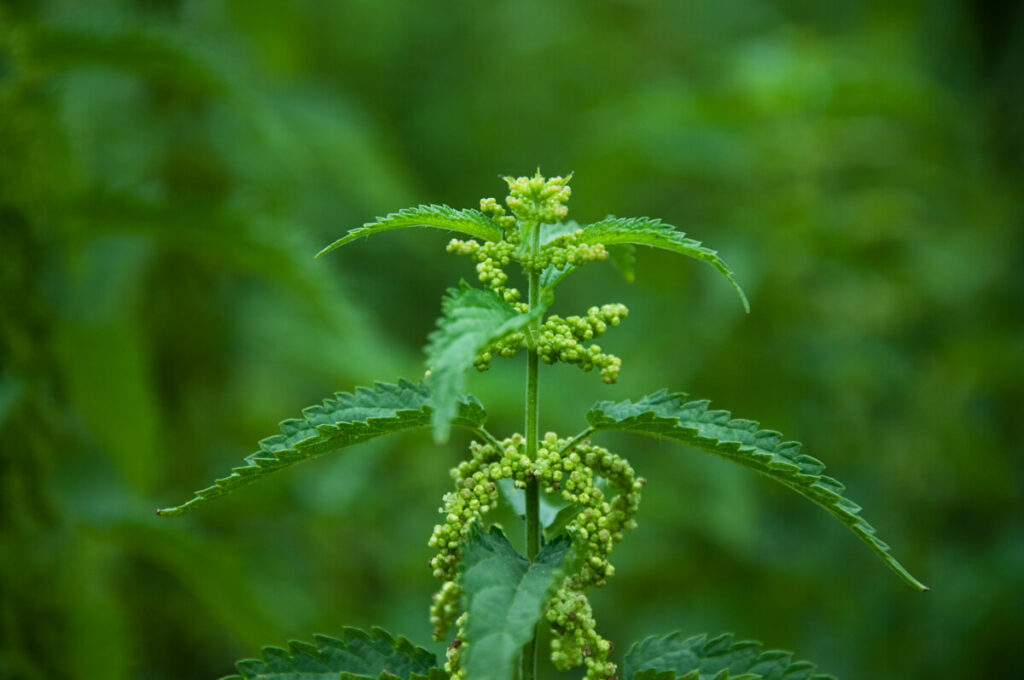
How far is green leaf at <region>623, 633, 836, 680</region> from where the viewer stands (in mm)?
1757

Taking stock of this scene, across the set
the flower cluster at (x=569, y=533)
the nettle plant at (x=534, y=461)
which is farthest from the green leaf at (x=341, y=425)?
the flower cluster at (x=569, y=533)

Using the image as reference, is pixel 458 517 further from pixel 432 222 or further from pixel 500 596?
pixel 432 222

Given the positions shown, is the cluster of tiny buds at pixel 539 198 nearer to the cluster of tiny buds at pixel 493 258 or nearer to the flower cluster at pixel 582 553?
the cluster of tiny buds at pixel 493 258

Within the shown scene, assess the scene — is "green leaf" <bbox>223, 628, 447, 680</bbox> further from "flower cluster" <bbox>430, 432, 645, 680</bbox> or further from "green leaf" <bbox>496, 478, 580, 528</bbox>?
"green leaf" <bbox>496, 478, 580, 528</bbox>

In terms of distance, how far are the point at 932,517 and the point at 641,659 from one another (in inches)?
127

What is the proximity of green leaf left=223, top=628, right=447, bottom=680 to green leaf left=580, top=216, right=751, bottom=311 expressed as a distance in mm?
823

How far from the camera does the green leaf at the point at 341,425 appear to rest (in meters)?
1.55

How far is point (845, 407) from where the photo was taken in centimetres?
443

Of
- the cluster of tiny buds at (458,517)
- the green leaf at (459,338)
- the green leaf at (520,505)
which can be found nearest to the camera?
the green leaf at (459,338)

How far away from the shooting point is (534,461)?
1.67 metres

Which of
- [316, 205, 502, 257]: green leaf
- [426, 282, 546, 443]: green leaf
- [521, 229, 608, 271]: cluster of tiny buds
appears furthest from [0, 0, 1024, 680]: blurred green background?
[426, 282, 546, 443]: green leaf

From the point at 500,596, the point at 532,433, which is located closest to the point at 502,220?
the point at 532,433

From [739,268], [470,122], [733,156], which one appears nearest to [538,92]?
[470,122]

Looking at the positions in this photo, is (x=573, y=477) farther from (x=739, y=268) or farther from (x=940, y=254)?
(x=940, y=254)
